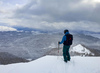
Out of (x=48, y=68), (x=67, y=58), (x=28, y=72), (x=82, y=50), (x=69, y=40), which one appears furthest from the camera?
(x=82, y=50)

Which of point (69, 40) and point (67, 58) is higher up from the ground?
point (69, 40)

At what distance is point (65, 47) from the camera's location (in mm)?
5699

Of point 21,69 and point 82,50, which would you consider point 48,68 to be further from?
point 82,50

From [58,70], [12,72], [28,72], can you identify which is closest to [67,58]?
[58,70]

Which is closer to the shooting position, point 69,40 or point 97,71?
point 97,71

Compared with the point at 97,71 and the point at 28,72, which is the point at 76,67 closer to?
the point at 97,71

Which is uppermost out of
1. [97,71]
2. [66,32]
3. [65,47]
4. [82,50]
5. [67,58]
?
[66,32]

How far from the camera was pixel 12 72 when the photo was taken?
4.89 m

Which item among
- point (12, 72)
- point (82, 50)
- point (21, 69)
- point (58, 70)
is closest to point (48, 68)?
point (58, 70)

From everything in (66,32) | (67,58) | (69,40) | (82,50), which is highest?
(66,32)

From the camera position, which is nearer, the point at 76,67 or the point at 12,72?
the point at 12,72

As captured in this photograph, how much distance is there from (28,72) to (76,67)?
279 centimetres

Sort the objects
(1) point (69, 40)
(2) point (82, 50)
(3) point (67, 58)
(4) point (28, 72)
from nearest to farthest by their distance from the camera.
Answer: (4) point (28, 72)
(1) point (69, 40)
(3) point (67, 58)
(2) point (82, 50)

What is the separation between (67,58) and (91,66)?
5.02 feet
